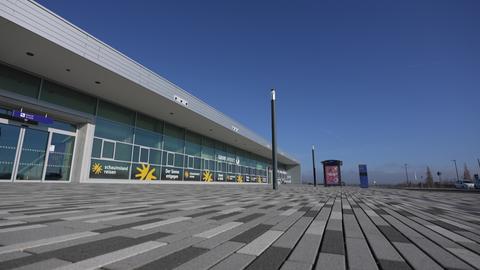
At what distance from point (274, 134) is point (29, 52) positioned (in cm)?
1338

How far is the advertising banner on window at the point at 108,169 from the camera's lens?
16281mm

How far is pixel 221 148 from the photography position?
32375 mm

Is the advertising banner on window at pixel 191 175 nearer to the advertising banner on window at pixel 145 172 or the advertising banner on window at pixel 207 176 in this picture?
the advertising banner on window at pixel 207 176

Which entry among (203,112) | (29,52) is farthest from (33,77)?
(203,112)

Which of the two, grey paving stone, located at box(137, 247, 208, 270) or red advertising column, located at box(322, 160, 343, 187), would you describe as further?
red advertising column, located at box(322, 160, 343, 187)

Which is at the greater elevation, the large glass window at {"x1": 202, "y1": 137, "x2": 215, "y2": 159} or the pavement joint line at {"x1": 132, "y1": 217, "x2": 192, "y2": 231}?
the large glass window at {"x1": 202, "y1": 137, "x2": 215, "y2": 159}

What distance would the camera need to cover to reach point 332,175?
124ft

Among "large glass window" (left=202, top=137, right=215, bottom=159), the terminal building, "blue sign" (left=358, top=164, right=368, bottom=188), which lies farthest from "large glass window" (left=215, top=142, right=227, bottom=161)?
"blue sign" (left=358, top=164, right=368, bottom=188)

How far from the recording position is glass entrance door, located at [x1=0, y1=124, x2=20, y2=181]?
12.4 m

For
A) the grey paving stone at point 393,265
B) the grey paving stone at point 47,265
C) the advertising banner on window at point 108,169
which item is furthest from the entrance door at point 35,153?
the grey paving stone at point 393,265

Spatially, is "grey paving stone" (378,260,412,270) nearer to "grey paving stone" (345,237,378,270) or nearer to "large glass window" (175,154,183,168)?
"grey paving stone" (345,237,378,270)

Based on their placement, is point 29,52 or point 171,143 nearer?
point 29,52

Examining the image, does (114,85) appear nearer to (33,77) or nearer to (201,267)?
(33,77)

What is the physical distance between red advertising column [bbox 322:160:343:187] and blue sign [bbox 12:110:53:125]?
33.7 meters
